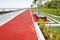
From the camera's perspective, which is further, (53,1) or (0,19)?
(53,1)

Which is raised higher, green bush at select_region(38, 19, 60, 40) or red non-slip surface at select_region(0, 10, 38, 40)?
green bush at select_region(38, 19, 60, 40)

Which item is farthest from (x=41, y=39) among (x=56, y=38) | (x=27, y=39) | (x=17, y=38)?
(x=56, y=38)

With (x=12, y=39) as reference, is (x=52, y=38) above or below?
above

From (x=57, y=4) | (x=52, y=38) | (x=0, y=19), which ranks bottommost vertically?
(x=57, y=4)

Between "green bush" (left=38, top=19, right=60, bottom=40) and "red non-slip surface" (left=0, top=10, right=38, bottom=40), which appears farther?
"red non-slip surface" (left=0, top=10, right=38, bottom=40)

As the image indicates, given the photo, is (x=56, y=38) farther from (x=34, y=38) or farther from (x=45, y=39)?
(x=34, y=38)

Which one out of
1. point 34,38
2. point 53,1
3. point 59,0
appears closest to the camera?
point 34,38

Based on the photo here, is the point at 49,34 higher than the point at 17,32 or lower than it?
higher

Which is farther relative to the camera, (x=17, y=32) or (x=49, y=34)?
(x=17, y=32)

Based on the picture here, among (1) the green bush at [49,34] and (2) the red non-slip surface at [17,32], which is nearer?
(1) the green bush at [49,34]

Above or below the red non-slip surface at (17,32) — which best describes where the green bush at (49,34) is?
above

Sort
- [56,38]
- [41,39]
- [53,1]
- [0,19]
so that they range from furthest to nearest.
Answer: [53,1], [0,19], [41,39], [56,38]

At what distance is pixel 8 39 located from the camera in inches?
340

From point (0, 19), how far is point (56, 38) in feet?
33.8
